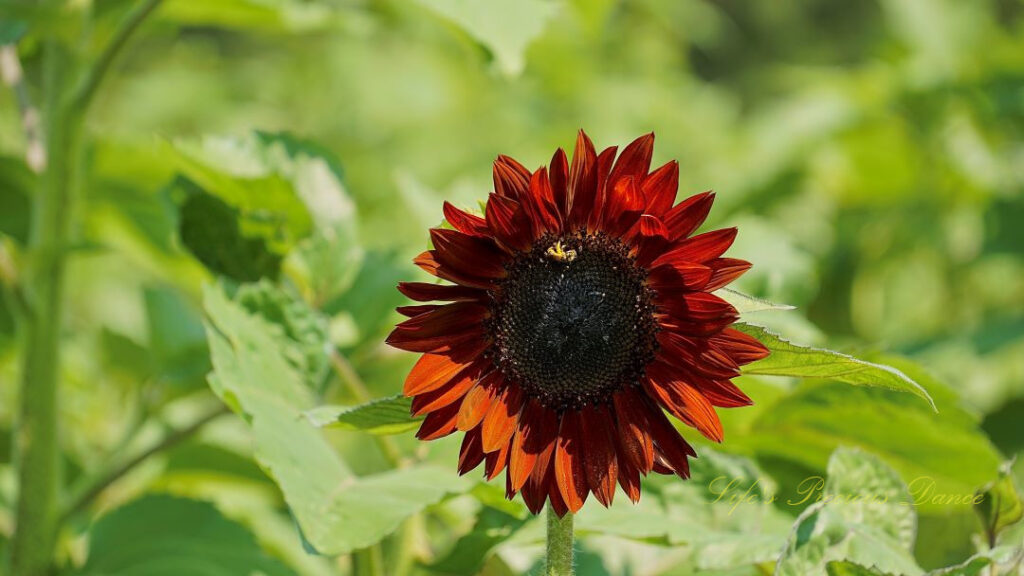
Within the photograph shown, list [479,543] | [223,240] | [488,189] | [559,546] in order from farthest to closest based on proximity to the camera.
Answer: [488,189]
[223,240]
[479,543]
[559,546]

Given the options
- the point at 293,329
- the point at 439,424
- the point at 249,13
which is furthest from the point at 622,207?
the point at 249,13

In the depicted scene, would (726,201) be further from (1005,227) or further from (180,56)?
(180,56)

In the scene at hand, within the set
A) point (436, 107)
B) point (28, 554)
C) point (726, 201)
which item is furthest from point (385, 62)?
point (28, 554)

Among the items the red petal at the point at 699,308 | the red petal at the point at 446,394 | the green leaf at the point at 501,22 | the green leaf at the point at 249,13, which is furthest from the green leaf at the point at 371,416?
the green leaf at the point at 249,13

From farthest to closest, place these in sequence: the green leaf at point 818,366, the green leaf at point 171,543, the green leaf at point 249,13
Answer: the green leaf at point 249,13, the green leaf at point 171,543, the green leaf at point 818,366

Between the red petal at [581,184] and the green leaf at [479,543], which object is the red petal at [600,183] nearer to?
Result: the red petal at [581,184]

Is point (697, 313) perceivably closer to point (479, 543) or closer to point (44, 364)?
point (479, 543)
